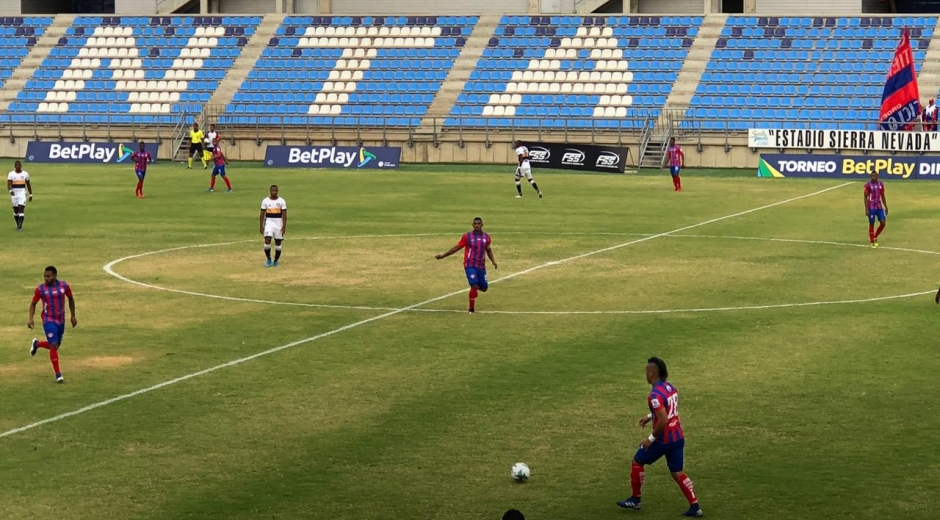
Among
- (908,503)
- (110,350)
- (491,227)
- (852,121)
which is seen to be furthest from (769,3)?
(908,503)

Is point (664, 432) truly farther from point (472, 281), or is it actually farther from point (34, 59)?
point (34, 59)

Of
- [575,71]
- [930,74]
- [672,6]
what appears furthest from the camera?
[672,6]

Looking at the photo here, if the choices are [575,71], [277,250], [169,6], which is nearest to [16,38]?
[169,6]

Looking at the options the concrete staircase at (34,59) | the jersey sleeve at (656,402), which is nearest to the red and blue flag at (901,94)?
the concrete staircase at (34,59)

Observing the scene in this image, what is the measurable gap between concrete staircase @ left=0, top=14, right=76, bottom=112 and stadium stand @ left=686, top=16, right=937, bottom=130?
3682 centimetres

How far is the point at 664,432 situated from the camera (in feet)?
49.0

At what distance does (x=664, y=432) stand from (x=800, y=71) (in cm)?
6013

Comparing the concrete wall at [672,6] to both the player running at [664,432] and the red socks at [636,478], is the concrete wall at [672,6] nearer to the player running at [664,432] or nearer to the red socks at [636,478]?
the red socks at [636,478]

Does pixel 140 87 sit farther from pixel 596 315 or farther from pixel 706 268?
pixel 596 315

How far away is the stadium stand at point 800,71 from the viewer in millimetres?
68500

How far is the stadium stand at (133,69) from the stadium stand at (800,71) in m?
26.6

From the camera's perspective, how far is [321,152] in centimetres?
6925

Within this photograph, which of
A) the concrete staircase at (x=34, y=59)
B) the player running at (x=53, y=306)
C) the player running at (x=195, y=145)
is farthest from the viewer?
the concrete staircase at (x=34, y=59)

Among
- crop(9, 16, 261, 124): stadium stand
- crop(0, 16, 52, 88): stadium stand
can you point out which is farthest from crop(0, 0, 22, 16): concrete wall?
crop(9, 16, 261, 124): stadium stand
